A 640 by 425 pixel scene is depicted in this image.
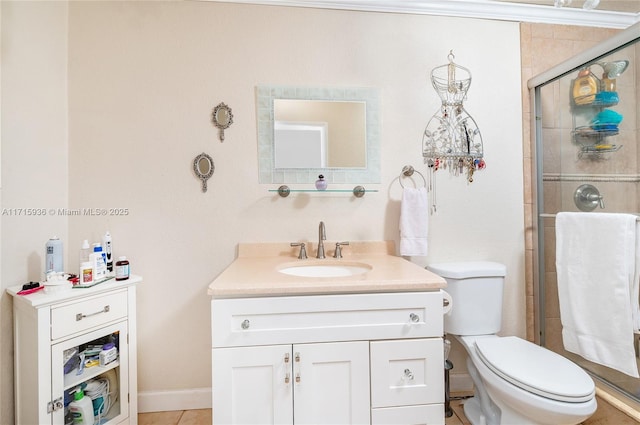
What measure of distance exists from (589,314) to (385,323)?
42.1 inches

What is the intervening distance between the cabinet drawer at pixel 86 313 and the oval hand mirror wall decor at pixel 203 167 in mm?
669

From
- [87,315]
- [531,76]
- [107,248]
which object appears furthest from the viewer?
[531,76]

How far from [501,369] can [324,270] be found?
0.84 m

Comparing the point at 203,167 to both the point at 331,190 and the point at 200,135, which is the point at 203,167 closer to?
the point at 200,135

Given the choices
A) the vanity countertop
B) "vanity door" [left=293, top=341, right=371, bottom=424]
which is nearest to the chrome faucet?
the vanity countertop

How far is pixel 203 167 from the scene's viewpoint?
1.56m

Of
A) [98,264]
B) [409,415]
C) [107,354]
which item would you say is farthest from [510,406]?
[98,264]

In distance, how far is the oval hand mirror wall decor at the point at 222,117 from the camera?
1566 mm


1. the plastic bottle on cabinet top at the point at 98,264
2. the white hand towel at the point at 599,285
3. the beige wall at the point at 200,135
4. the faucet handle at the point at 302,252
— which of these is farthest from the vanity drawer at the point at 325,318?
the white hand towel at the point at 599,285

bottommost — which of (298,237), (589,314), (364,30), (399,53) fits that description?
(589,314)

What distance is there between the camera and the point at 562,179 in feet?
5.20

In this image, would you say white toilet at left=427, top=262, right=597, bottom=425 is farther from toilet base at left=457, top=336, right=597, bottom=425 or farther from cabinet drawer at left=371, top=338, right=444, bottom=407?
cabinet drawer at left=371, top=338, right=444, bottom=407

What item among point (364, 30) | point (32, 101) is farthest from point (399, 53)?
Answer: point (32, 101)

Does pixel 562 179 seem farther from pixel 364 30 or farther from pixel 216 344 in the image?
pixel 216 344
